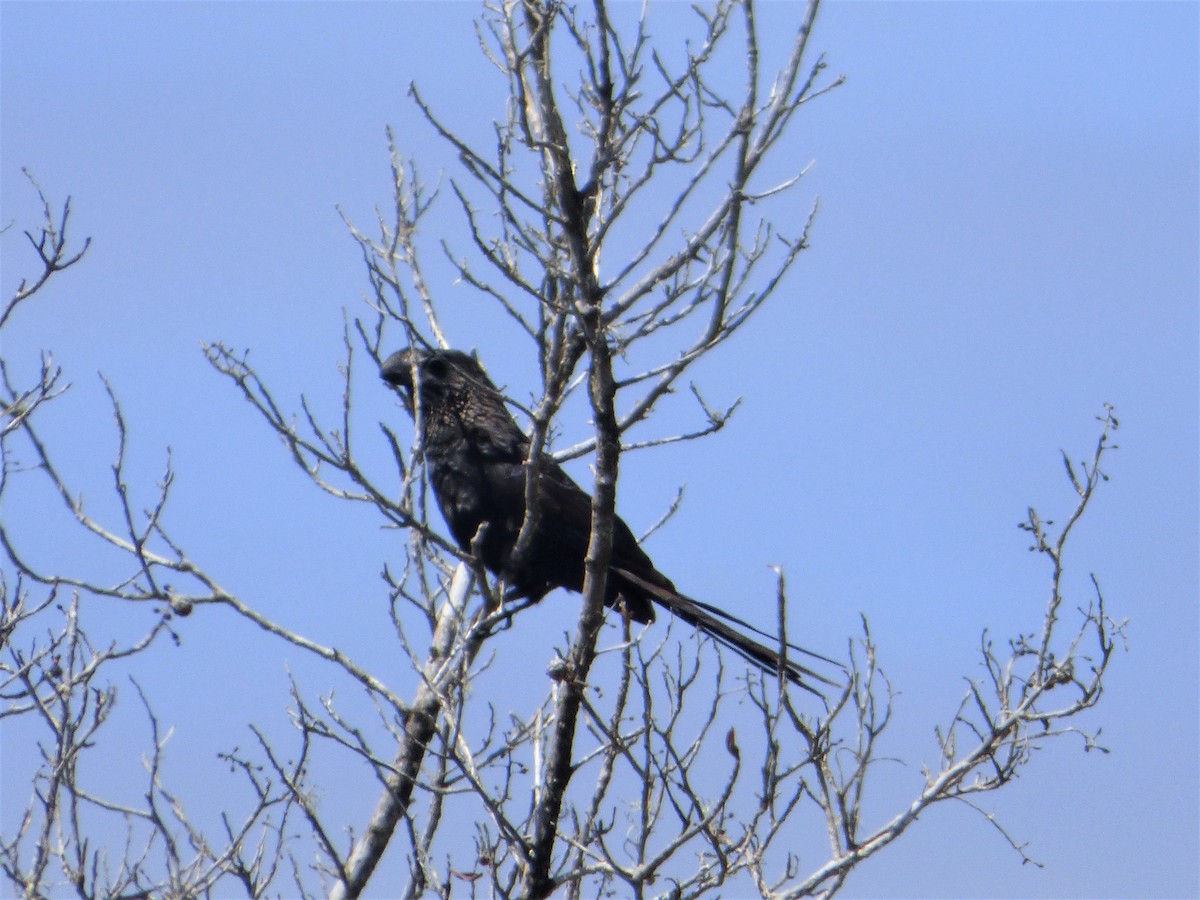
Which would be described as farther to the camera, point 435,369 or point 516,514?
point 435,369

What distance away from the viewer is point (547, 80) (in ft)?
12.8

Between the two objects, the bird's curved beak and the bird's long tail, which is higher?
the bird's curved beak

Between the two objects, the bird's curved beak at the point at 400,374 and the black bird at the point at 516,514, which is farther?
the bird's curved beak at the point at 400,374

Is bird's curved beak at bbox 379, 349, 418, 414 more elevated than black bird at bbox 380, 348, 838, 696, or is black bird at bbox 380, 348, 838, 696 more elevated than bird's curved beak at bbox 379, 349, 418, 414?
bird's curved beak at bbox 379, 349, 418, 414

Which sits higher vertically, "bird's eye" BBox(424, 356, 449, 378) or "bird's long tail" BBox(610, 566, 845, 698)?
"bird's eye" BBox(424, 356, 449, 378)

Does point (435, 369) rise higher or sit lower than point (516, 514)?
higher

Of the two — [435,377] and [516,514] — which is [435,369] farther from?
[516,514]

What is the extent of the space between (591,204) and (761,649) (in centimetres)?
197

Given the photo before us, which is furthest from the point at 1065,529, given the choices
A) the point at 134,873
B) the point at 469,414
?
the point at 134,873

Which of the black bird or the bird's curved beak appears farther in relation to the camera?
the bird's curved beak

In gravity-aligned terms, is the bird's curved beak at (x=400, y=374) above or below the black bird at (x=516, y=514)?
above

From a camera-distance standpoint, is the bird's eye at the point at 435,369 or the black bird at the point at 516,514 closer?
the black bird at the point at 516,514

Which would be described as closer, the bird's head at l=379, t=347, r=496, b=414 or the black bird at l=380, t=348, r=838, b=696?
the black bird at l=380, t=348, r=838, b=696

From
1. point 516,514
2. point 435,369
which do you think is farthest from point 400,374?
point 516,514
